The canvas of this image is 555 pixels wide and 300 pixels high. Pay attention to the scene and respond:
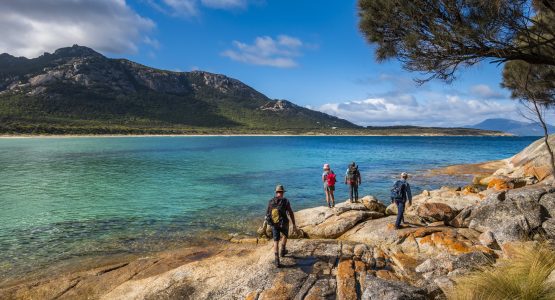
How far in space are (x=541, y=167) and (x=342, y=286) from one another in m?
26.2

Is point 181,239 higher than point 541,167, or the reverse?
point 541,167

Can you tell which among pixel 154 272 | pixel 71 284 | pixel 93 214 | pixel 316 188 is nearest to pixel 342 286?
pixel 154 272

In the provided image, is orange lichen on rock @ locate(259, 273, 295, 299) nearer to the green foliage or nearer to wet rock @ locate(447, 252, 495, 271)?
wet rock @ locate(447, 252, 495, 271)

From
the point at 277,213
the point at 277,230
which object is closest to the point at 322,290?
the point at 277,230

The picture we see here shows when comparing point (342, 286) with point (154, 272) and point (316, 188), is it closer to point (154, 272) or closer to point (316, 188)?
point (154, 272)

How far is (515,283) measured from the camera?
6629 mm

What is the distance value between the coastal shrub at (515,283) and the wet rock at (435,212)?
7.20 m

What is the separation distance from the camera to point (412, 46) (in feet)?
33.8

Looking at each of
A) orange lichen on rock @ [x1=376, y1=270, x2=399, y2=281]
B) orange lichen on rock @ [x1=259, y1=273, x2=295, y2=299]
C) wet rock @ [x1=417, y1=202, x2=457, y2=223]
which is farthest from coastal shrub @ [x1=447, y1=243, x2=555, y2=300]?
wet rock @ [x1=417, y1=202, x2=457, y2=223]

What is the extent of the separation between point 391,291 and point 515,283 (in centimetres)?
230

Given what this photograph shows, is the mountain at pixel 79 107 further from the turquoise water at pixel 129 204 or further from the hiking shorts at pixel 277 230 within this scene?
the hiking shorts at pixel 277 230

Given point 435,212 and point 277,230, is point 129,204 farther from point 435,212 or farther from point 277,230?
point 435,212

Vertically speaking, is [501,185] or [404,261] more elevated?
[501,185]

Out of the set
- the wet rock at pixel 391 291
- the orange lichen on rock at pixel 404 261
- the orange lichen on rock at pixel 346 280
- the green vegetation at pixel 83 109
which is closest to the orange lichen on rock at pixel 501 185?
the orange lichen on rock at pixel 404 261
